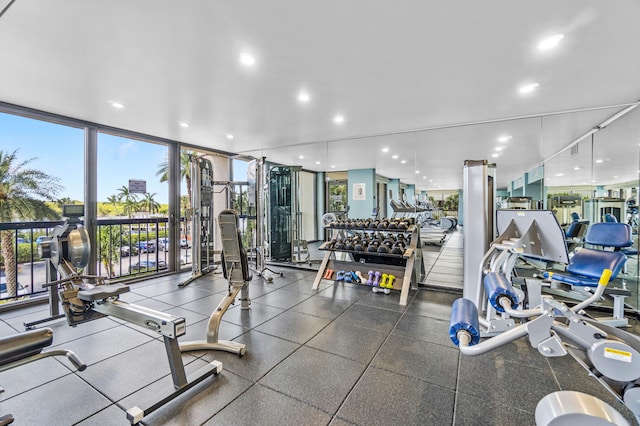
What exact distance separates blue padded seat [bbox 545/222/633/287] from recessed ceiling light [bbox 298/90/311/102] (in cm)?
348

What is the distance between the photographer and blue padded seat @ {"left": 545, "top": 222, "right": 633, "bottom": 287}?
2820mm

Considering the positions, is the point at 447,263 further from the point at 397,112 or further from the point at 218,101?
the point at 218,101

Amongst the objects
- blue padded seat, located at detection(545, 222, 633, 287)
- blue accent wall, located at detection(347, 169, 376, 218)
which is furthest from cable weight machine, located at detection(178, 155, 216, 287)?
blue padded seat, located at detection(545, 222, 633, 287)

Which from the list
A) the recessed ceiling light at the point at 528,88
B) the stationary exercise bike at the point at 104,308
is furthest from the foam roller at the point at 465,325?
the recessed ceiling light at the point at 528,88

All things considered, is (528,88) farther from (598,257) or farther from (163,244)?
(163,244)

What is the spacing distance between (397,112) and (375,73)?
1210 millimetres

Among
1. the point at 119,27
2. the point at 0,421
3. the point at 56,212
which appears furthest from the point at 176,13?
the point at 56,212

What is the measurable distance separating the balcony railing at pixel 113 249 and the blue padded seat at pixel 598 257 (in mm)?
6029

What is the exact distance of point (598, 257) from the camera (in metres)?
3.05

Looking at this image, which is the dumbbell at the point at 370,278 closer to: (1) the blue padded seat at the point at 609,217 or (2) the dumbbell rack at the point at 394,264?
(2) the dumbbell rack at the point at 394,264

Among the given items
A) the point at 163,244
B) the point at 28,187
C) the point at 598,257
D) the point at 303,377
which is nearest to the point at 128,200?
the point at 163,244

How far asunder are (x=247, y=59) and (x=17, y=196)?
362 centimetres

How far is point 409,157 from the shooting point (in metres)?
5.07

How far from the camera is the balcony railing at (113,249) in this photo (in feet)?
12.3
